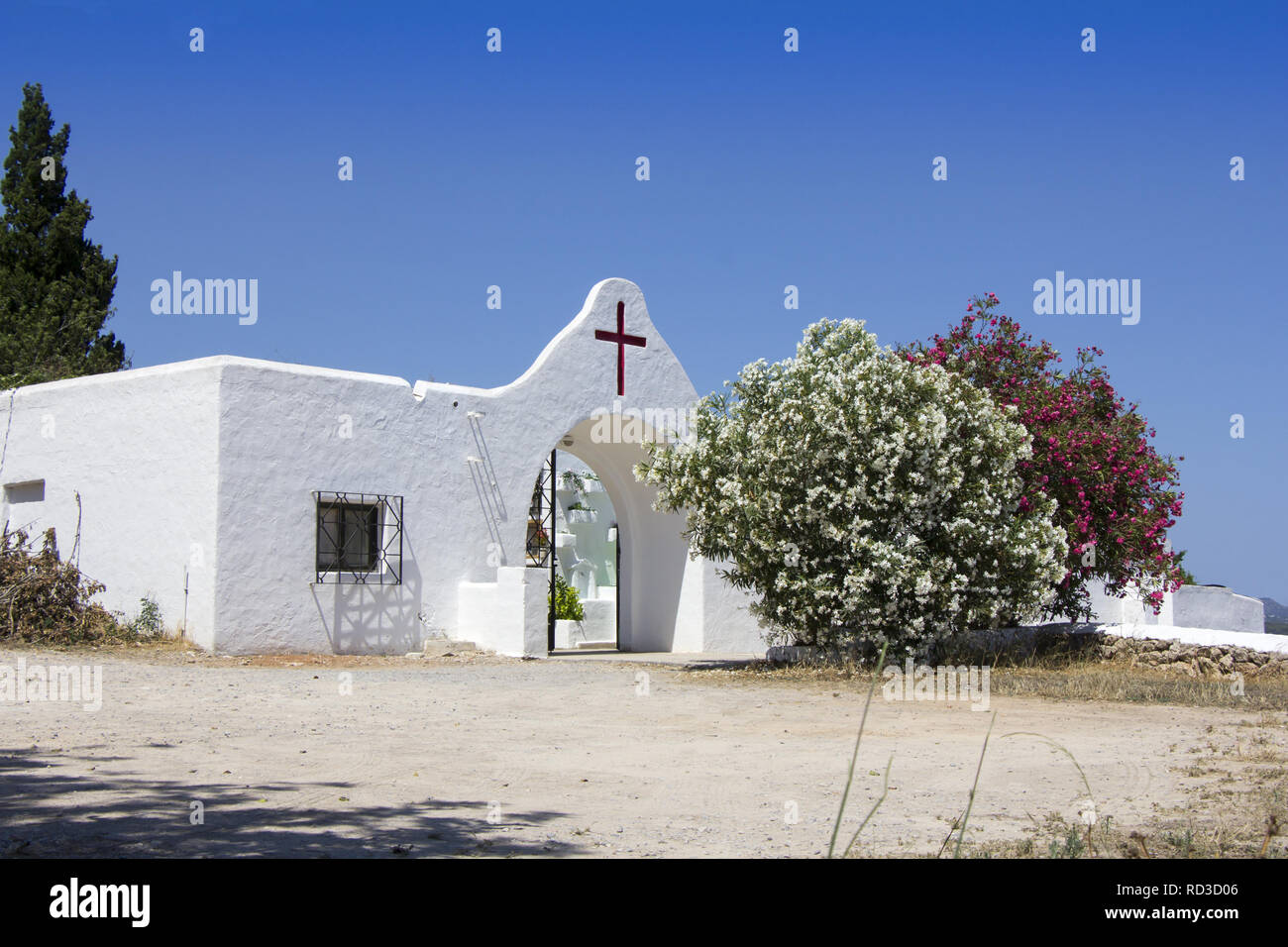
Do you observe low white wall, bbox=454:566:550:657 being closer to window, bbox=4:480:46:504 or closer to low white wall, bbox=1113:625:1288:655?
window, bbox=4:480:46:504

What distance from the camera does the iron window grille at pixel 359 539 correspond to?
54.5ft

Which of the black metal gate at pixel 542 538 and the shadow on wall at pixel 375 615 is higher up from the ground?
the black metal gate at pixel 542 538

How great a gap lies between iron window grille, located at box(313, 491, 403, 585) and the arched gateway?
2 cm

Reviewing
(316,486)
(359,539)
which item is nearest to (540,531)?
(359,539)

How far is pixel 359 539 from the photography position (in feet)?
56.2

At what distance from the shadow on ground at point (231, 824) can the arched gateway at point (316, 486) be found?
9.36 m

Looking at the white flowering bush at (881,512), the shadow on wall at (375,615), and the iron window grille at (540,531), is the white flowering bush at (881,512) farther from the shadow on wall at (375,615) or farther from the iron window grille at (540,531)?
the iron window grille at (540,531)

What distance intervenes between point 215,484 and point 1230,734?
12.1 m

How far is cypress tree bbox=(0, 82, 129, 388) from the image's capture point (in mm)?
29391

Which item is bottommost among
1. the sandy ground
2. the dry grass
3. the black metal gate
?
the dry grass

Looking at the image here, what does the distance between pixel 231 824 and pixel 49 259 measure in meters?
29.3
